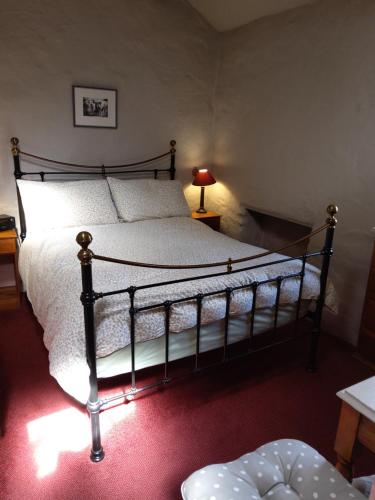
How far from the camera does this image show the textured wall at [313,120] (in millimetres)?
2592

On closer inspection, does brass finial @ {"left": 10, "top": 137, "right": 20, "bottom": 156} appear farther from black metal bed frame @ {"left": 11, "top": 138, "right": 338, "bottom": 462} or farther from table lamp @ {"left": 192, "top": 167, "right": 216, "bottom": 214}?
black metal bed frame @ {"left": 11, "top": 138, "right": 338, "bottom": 462}

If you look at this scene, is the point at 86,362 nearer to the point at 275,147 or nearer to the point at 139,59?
the point at 275,147

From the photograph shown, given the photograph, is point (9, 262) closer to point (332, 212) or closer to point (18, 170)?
point (18, 170)

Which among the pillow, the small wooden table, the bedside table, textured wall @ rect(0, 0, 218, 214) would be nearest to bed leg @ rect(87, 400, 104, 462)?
the small wooden table

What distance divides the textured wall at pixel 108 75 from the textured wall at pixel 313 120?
380 millimetres

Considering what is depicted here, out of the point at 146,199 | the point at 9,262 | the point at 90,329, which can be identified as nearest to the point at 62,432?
the point at 90,329

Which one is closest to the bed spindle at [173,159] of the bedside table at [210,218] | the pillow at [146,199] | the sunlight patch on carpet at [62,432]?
the pillow at [146,199]

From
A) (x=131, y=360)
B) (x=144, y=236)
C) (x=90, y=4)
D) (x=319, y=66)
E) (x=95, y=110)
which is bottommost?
(x=131, y=360)

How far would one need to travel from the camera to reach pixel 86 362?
1763 millimetres

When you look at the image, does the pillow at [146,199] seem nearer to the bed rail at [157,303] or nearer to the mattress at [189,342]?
the bed rail at [157,303]

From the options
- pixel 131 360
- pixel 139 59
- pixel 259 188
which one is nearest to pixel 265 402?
pixel 131 360

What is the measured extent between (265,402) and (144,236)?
135 centimetres

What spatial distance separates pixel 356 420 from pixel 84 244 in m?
1.08

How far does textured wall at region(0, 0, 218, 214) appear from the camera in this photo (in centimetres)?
299
